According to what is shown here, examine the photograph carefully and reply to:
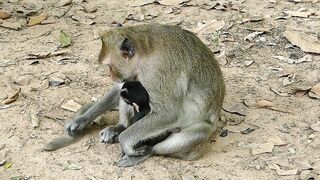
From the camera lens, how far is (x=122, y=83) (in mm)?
6508

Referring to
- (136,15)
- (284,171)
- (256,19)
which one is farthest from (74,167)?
(256,19)

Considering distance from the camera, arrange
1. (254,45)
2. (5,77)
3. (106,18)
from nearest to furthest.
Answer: (5,77) → (254,45) → (106,18)

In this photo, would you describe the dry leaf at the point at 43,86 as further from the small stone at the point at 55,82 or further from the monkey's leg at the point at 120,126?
the monkey's leg at the point at 120,126

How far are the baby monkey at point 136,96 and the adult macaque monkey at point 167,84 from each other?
0.07 metres

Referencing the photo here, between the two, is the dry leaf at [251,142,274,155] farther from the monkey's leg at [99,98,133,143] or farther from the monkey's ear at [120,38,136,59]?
the monkey's ear at [120,38,136,59]

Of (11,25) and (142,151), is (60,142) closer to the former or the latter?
(142,151)

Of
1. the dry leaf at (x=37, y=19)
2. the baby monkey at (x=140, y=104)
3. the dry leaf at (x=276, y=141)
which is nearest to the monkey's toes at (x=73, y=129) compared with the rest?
the baby monkey at (x=140, y=104)

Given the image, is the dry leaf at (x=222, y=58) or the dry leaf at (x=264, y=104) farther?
the dry leaf at (x=222, y=58)

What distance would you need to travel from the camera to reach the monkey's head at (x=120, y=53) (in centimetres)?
608

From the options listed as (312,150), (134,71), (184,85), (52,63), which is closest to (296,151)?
(312,150)

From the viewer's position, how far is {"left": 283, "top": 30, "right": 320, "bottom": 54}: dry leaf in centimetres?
843

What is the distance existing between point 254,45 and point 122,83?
2786mm

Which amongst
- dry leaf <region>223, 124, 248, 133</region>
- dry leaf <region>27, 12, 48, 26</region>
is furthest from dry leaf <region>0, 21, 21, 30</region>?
dry leaf <region>223, 124, 248, 133</region>

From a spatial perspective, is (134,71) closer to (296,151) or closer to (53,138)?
(53,138)
